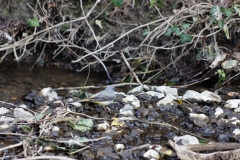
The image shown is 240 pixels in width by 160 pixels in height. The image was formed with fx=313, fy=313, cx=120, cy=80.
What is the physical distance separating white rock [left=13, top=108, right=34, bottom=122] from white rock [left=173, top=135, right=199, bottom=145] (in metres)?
0.78

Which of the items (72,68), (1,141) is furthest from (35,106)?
(72,68)

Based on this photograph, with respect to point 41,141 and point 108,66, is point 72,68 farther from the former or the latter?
point 41,141

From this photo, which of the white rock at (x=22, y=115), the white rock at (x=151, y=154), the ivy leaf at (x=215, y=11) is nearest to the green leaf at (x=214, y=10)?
the ivy leaf at (x=215, y=11)

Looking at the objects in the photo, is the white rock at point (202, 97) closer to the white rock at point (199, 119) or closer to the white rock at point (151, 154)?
the white rock at point (199, 119)

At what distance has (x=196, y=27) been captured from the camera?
290 cm

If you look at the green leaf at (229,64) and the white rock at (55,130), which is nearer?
the white rock at (55,130)

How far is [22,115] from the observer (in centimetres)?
176

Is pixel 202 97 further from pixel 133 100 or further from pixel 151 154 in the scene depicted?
pixel 151 154

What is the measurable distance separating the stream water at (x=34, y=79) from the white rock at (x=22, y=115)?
42 cm

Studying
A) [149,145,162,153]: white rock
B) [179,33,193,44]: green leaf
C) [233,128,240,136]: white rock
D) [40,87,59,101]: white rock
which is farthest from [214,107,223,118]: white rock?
[40,87,59,101]: white rock

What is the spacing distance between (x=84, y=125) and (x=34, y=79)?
1.26 metres

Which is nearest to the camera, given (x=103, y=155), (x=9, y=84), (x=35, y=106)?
(x=103, y=155)

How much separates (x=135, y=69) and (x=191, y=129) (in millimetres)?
1255

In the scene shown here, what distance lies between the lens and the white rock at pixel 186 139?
1567mm
